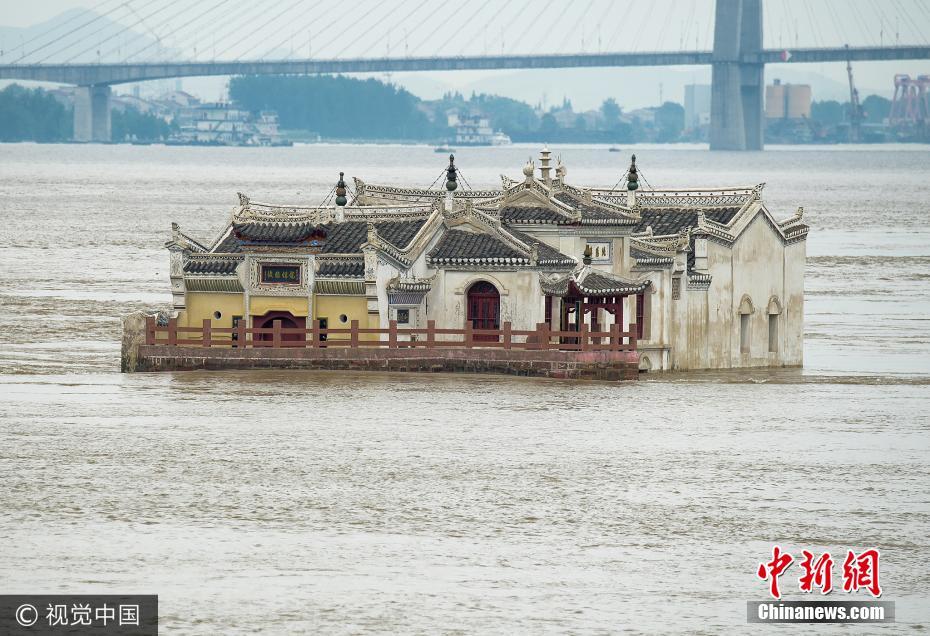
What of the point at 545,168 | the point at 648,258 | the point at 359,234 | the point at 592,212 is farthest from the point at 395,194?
the point at 648,258

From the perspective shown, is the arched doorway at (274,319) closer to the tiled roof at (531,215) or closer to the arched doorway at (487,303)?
the arched doorway at (487,303)

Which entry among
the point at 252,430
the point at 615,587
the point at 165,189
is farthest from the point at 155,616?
the point at 165,189

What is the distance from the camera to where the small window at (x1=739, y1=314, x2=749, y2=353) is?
4959 cm

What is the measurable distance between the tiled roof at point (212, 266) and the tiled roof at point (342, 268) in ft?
6.72

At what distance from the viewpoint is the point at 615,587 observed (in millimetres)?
26359

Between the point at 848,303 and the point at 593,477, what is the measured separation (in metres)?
39.2

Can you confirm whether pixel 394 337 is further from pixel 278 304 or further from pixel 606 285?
pixel 606 285

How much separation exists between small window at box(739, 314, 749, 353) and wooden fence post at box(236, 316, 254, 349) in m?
11.7

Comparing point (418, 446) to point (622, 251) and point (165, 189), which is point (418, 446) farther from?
point (165, 189)

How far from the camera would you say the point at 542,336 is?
44.2 metres

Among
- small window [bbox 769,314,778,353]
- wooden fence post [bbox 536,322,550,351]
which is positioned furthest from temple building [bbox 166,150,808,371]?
small window [bbox 769,314,778,353]

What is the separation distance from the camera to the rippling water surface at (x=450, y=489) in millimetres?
25812

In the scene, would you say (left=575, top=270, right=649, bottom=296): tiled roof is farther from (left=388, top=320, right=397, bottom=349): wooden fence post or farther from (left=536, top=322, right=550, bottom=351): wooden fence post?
(left=388, top=320, right=397, bottom=349): wooden fence post

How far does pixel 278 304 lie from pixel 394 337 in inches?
A: 116
